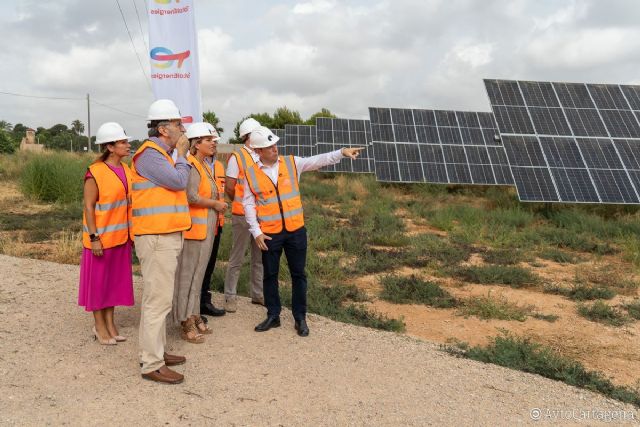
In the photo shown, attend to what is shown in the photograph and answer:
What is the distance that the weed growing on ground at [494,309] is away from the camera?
20.7 feet

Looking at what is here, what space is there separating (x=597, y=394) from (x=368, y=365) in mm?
1687

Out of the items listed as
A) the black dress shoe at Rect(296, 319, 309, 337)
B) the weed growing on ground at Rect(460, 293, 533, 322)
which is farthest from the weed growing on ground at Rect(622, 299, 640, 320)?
the black dress shoe at Rect(296, 319, 309, 337)

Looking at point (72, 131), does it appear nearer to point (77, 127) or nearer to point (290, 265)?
point (77, 127)

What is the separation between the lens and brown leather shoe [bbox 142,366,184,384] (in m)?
4.12

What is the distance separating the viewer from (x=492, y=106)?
14102mm

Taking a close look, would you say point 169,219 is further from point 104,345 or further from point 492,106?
point 492,106

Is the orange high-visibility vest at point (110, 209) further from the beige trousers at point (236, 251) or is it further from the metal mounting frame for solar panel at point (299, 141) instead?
the metal mounting frame for solar panel at point (299, 141)

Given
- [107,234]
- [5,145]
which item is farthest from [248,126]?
[5,145]

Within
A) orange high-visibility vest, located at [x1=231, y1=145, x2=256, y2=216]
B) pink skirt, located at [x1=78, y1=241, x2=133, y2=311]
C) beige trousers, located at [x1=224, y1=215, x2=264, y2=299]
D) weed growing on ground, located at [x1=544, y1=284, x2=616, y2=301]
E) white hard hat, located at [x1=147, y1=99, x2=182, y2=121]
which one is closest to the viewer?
white hard hat, located at [x1=147, y1=99, x2=182, y2=121]

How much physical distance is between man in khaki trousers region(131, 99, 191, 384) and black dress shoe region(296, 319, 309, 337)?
1376mm

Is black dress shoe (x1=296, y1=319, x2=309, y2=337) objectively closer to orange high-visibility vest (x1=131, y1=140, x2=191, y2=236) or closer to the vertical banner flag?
orange high-visibility vest (x1=131, y1=140, x2=191, y2=236)

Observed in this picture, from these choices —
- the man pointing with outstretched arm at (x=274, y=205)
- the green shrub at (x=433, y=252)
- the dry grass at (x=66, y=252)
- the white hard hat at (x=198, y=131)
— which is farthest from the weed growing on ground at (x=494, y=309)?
the dry grass at (x=66, y=252)

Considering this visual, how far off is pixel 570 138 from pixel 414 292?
27.1ft

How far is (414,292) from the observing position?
23.4ft
